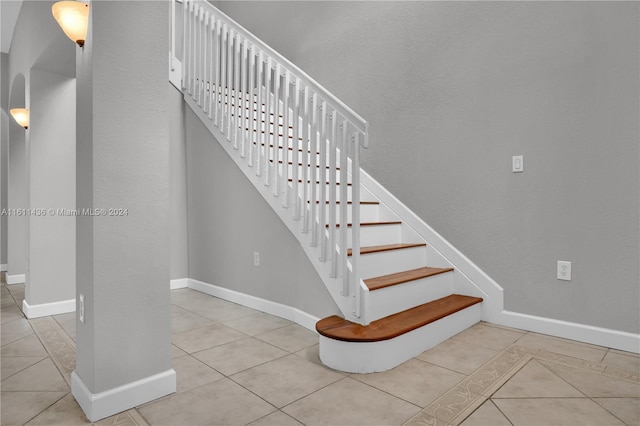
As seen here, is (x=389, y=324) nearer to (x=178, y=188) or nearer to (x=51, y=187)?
(x=178, y=188)

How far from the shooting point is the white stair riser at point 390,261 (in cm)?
256

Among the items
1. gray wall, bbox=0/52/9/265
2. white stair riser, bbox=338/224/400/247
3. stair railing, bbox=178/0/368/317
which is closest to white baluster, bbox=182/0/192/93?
stair railing, bbox=178/0/368/317

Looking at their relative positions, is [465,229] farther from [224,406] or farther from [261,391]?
[224,406]

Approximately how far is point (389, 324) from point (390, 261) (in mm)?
674

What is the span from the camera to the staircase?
6.98ft

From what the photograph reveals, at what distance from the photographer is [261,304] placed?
3.13m

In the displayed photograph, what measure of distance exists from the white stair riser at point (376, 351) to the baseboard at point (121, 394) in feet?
2.57

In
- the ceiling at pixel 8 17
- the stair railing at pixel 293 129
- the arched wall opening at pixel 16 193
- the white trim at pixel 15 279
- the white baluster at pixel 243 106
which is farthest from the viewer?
the white trim at pixel 15 279

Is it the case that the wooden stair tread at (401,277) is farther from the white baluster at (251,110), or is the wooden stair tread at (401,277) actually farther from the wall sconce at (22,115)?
the wall sconce at (22,115)

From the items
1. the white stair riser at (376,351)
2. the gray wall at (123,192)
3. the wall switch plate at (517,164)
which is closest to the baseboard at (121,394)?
the gray wall at (123,192)

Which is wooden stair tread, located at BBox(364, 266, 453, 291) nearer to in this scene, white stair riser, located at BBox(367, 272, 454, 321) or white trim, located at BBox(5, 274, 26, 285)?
white stair riser, located at BBox(367, 272, 454, 321)

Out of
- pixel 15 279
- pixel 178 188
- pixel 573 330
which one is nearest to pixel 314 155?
pixel 573 330

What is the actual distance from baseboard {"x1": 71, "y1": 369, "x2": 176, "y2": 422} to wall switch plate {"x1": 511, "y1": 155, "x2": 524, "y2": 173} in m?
2.45

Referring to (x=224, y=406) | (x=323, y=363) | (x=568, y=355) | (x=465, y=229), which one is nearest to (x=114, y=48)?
(x=224, y=406)
